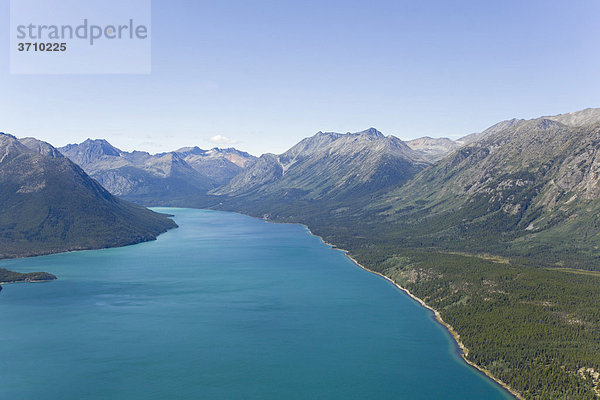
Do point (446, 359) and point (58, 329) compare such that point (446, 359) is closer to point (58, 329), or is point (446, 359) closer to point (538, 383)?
point (538, 383)

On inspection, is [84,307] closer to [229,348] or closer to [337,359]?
[229,348]

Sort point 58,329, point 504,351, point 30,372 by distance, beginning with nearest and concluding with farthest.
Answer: point 30,372, point 504,351, point 58,329

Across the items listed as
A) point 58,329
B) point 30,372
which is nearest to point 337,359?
point 30,372

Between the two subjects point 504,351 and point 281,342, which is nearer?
point 504,351

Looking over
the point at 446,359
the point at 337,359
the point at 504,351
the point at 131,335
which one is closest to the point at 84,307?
the point at 131,335

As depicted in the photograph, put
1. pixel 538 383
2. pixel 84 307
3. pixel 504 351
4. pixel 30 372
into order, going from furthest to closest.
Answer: pixel 84 307 < pixel 504 351 < pixel 30 372 < pixel 538 383

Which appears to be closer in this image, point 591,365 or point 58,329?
point 591,365

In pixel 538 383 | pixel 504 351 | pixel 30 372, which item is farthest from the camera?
pixel 504 351

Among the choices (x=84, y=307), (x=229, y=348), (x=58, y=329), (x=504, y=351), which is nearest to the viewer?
(x=504, y=351)
